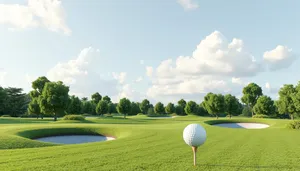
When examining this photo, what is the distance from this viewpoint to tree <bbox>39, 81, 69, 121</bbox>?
49.4 m

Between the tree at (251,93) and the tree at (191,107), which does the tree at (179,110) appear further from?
the tree at (251,93)

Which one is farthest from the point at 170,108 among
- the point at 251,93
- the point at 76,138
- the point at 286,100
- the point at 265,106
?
the point at 76,138

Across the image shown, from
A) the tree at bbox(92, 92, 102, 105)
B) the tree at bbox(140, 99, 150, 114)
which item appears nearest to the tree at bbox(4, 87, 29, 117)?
the tree at bbox(92, 92, 102, 105)

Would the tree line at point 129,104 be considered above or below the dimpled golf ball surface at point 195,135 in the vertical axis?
above

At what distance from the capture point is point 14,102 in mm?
91750

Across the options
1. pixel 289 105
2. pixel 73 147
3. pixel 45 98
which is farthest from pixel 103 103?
pixel 73 147

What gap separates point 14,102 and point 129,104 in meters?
49.3

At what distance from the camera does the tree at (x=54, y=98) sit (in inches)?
1944

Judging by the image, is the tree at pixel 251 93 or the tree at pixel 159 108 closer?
the tree at pixel 251 93

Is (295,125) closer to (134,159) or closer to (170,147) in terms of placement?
(170,147)

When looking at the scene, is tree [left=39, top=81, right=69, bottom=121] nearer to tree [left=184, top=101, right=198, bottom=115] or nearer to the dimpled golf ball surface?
the dimpled golf ball surface

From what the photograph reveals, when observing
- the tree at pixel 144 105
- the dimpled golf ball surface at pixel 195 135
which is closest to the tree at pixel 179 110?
the tree at pixel 144 105

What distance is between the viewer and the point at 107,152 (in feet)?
44.2

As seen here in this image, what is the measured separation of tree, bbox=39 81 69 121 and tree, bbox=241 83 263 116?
2279 inches
